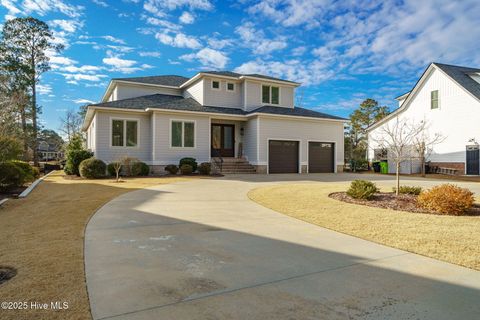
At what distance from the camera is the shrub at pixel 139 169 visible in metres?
17.1

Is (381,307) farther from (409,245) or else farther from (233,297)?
(409,245)

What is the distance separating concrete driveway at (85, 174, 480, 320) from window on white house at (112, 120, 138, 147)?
45.3ft

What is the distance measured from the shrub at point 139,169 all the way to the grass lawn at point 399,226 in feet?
34.7

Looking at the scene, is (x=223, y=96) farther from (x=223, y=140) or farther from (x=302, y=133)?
(x=302, y=133)

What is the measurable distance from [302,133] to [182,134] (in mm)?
8742

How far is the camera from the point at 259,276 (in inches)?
133

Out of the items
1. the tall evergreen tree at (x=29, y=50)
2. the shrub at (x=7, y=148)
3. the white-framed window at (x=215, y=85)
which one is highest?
the tall evergreen tree at (x=29, y=50)

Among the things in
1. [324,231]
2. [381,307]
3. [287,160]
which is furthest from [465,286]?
[287,160]

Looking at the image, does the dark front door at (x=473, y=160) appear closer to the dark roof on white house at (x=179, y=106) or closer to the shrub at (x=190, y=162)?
the dark roof on white house at (x=179, y=106)

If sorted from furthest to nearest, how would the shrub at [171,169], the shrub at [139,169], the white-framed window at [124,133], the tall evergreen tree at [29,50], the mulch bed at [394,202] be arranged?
1. the tall evergreen tree at [29,50]
2. the white-framed window at [124,133]
3. the shrub at [171,169]
4. the shrub at [139,169]
5. the mulch bed at [394,202]

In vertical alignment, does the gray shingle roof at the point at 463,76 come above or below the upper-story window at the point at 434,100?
above

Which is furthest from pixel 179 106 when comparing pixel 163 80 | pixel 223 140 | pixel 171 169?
pixel 163 80

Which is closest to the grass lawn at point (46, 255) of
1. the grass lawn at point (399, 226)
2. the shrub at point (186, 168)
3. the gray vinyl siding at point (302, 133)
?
the grass lawn at point (399, 226)

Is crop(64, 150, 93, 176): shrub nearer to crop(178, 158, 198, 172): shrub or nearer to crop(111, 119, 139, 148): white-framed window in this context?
crop(111, 119, 139, 148): white-framed window
